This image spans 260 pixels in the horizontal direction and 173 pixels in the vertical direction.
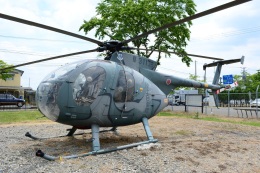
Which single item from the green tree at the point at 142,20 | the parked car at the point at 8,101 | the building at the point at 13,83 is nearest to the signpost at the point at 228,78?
the green tree at the point at 142,20

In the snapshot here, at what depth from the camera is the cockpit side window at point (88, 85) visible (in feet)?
24.7

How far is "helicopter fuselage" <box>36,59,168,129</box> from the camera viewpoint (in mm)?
7402

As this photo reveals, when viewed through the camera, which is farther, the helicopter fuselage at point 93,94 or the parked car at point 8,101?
the parked car at point 8,101

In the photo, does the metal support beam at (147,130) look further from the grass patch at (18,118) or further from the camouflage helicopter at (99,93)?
the grass patch at (18,118)

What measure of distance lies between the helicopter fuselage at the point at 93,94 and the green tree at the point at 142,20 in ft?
49.3

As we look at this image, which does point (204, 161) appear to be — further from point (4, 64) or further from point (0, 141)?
point (4, 64)

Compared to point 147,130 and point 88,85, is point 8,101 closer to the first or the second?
point 147,130

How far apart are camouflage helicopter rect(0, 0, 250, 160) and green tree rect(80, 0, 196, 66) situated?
14.2 meters

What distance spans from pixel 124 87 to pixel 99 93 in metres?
0.93

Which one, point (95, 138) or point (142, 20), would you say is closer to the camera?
point (95, 138)

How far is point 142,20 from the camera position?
2347cm

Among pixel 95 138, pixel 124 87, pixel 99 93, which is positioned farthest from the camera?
pixel 124 87

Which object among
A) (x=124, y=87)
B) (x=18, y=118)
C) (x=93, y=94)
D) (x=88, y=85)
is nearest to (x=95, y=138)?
(x=93, y=94)

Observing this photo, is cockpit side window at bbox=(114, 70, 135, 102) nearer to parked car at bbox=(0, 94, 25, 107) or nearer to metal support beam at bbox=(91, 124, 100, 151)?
metal support beam at bbox=(91, 124, 100, 151)
